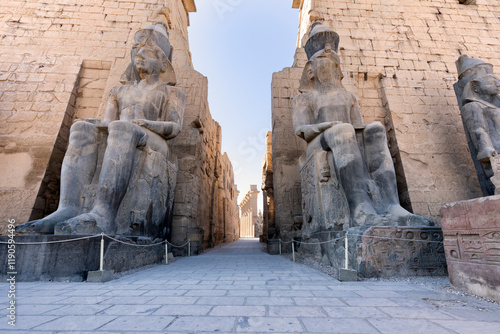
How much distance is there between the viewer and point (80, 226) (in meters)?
2.29

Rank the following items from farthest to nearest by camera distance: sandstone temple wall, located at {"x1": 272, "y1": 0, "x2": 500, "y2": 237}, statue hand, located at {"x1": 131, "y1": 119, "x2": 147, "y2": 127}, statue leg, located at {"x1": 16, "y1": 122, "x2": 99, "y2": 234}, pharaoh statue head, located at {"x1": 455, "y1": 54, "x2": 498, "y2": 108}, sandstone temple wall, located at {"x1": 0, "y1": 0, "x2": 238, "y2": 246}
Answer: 1. sandstone temple wall, located at {"x1": 272, "y1": 0, "x2": 500, "y2": 237}
2. sandstone temple wall, located at {"x1": 0, "y1": 0, "x2": 238, "y2": 246}
3. pharaoh statue head, located at {"x1": 455, "y1": 54, "x2": 498, "y2": 108}
4. statue hand, located at {"x1": 131, "y1": 119, "x2": 147, "y2": 127}
5. statue leg, located at {"x1": 16, "y1": 122, "x2": 99, "y2": 234}

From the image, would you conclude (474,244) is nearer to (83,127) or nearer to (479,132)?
(479,132)

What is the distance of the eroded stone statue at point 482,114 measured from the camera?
12.0ft

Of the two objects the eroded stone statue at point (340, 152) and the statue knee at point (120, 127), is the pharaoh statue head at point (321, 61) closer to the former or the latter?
the eroded stone statue at point (340, 152)

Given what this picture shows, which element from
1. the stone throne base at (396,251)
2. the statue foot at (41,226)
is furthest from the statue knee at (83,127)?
the stone throne base at (396,251)

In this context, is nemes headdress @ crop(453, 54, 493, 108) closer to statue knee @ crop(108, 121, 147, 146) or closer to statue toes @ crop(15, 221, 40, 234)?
statue knee @ crop(108, 121, 147, 146)

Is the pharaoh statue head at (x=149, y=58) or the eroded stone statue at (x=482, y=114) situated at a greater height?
the pharaoh statue head at (x=149, y=58)

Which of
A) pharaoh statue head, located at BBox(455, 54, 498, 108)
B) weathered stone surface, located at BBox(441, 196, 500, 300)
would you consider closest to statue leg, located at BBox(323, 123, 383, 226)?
weathered stone surface, located at BBox(441, 196, 500, 300)

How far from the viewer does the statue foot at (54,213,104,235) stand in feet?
7.39

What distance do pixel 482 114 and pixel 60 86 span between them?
7369 mm

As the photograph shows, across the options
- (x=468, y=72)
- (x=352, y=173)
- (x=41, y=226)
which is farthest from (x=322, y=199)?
(x=468, y=72)

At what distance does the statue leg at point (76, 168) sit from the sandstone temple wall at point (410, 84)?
9.97 ft

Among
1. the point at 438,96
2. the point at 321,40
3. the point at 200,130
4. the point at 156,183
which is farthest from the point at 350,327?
the point at 438,96

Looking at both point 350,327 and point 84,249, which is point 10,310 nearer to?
point 84,249
